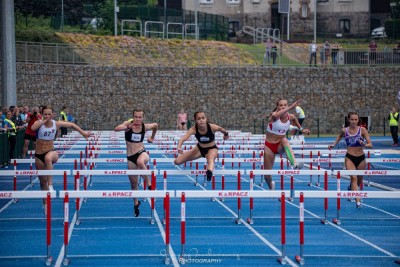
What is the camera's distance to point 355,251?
43.4ft

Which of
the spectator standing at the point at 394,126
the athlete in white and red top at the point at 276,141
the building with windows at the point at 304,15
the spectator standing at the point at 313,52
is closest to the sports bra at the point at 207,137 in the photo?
the athlete in white and red top at the point at 276,141

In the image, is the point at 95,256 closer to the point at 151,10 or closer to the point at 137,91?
the point at 137,91

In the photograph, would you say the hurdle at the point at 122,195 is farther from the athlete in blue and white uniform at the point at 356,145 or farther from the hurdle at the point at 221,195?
the athlete in blue and white uniform at the point at 356,145

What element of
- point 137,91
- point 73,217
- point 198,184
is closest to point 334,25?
point 137,91

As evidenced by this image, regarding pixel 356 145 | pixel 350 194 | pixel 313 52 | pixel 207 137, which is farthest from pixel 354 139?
pixel 313 52

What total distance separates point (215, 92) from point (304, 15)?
26128 mm

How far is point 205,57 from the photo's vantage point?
57.1 metres

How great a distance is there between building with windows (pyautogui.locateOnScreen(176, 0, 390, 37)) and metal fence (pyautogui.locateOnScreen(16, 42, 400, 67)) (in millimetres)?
19376

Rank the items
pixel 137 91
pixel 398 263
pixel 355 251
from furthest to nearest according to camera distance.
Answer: pixel 137 91
pixel 355 251
pixel 398 263

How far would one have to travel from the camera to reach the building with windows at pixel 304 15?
78.1m

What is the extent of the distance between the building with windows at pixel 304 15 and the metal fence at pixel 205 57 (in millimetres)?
19376

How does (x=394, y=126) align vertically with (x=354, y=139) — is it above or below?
below

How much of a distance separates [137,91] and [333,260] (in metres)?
41.7

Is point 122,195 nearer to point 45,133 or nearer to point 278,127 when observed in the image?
point 45,133
